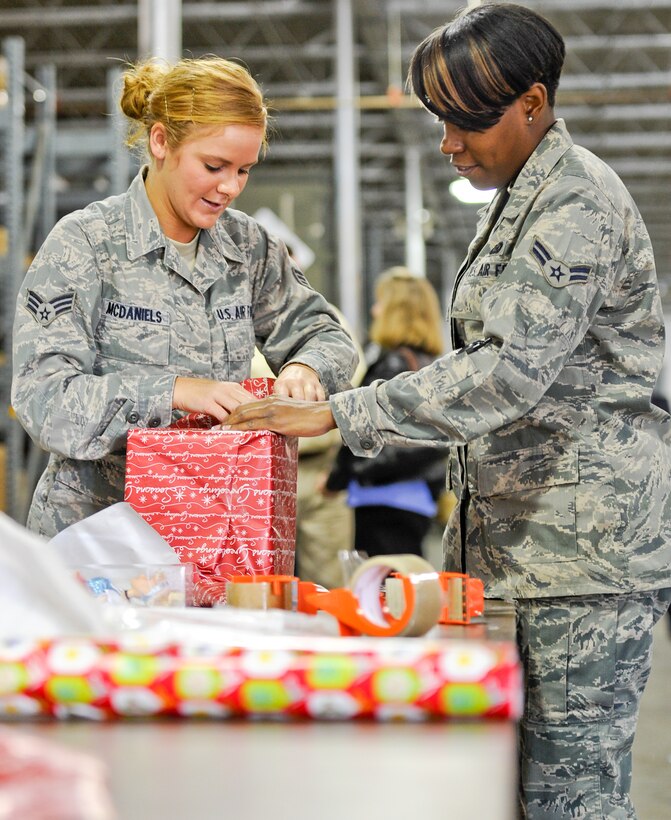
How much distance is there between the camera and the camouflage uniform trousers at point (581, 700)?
1665 mm

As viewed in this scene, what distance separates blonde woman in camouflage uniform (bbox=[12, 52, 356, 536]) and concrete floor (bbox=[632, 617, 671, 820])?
2.37 metres

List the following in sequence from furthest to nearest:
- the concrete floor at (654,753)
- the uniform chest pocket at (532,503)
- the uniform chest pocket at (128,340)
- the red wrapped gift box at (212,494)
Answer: the concrete floor at (654,753) < the uniform chest pocket at (128,340) < the uniform chest pocket at (532,503) < the red wrapped gift box at (212,494)

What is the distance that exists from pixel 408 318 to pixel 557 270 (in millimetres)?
3079

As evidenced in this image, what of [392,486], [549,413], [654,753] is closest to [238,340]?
[549,413]

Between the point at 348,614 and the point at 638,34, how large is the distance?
1248cm

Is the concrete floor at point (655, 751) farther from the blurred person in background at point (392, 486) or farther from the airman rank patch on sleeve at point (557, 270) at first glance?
the airman rank patch on sleeve at point (557, 270)

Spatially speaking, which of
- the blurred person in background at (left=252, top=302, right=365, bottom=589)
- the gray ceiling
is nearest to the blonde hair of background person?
the blurred person in background at (left=252, top=302, right=365, bottom=589)

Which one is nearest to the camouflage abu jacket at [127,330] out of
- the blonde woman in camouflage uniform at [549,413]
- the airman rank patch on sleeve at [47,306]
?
the airman rank patch on sleeve at [47,306]

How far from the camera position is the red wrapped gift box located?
5.40 feet

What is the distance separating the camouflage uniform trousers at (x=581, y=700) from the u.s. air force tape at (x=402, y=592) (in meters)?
0.53

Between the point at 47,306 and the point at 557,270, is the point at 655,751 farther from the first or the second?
the point at 47,306

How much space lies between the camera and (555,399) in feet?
5.76

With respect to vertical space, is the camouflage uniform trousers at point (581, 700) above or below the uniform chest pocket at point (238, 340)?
below

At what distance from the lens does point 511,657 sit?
0.94 meters
